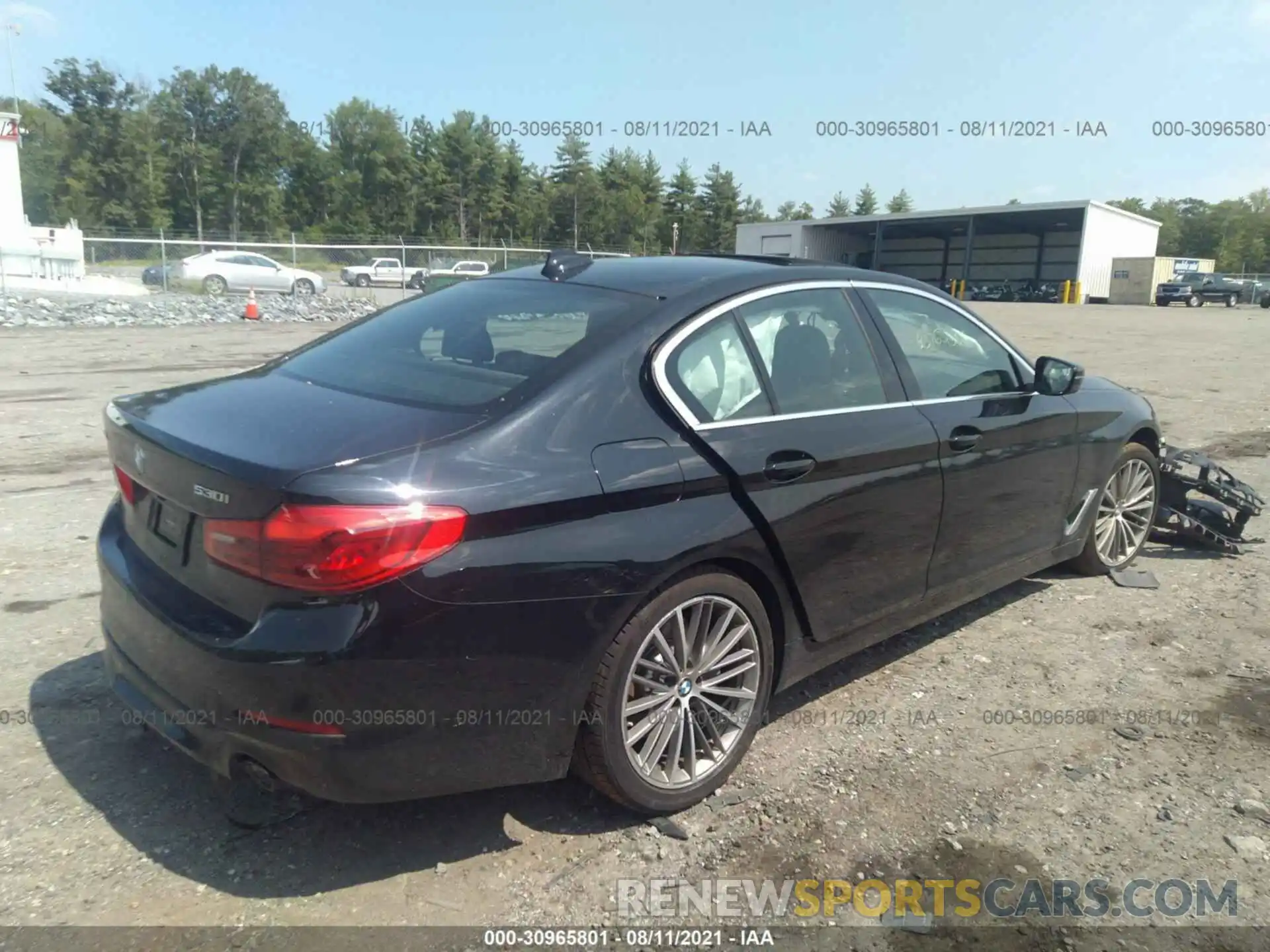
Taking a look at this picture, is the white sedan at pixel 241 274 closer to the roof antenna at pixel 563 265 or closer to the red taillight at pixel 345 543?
the roof antenna at pixel 563 265

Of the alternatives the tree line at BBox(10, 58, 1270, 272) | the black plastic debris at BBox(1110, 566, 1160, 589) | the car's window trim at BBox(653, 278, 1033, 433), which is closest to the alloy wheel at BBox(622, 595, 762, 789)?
the car's window trim at BBox(653, 278, 1033, 433)

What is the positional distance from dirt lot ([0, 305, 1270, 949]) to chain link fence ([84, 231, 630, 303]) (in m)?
21.3

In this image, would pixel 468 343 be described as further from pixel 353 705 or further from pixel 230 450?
pixel 353 705

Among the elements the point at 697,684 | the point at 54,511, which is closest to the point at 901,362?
the point at 697,684

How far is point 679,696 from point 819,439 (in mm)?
1008

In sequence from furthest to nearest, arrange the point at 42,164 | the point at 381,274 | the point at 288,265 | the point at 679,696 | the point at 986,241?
the point at 986,241 → the point at 42,164 → the point at 381,274 → the point at 288,265 → the point at 679,696

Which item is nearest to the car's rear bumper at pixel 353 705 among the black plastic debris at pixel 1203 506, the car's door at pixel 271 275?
the black plastic debris at pixel 1203 506

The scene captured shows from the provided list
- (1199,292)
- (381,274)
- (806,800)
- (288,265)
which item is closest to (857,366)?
(806,800)

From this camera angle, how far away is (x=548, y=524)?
2480mm

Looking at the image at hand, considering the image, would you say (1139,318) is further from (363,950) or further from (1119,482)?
(363,950)

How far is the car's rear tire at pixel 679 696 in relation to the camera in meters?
2.69

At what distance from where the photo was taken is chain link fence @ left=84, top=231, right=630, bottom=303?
28.1 meters

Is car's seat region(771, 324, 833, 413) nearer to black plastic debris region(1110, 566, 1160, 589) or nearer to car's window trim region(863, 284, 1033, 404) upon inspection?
car's window trim region(863, 284, 1033, 404)

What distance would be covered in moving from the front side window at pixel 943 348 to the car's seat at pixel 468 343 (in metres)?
1.57
